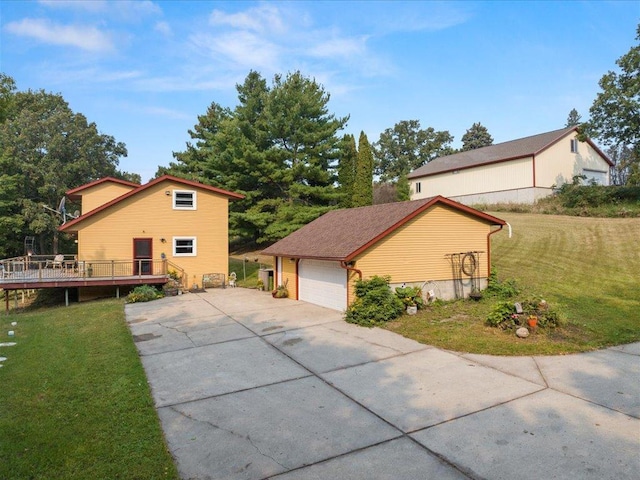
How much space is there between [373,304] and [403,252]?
2.44 m

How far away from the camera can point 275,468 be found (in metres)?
4.51

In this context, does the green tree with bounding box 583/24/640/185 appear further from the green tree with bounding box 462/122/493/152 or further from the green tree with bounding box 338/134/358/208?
the green tree with bounding box 462/122/493/152

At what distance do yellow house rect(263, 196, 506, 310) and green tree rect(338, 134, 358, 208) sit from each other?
46.4 feet

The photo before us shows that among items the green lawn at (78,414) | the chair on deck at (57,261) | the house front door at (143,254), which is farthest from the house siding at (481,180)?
the green lawn at (78,414)

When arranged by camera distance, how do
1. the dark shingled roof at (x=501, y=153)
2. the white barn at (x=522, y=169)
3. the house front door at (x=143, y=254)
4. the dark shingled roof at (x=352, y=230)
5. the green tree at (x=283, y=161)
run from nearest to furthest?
the dark shingled roof at (x=352, y=230), the house front door at (x=143, y=254), the green tree at (x=283, y=161), the white barn at (x=522, y=169), the dark shingled roof at (x=501, y=153)

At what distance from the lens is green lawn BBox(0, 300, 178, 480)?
446 centimetres

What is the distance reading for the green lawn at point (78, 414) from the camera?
14.6 ft

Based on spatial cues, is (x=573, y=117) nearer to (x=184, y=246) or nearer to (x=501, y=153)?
(x=501, y=153)

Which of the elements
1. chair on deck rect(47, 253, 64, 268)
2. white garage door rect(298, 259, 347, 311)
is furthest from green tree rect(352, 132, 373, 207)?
chair on deck rect(47, 253, 64, 268)

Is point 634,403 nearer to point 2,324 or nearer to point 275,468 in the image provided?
point 275,468

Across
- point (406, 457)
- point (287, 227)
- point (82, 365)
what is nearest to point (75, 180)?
point (287, 227)

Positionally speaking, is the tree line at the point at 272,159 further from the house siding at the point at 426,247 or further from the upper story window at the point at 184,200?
the house siding at the point at 426,247

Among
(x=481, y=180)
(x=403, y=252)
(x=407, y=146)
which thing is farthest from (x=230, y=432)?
(x=407, y=146)

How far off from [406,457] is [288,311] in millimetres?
9684
